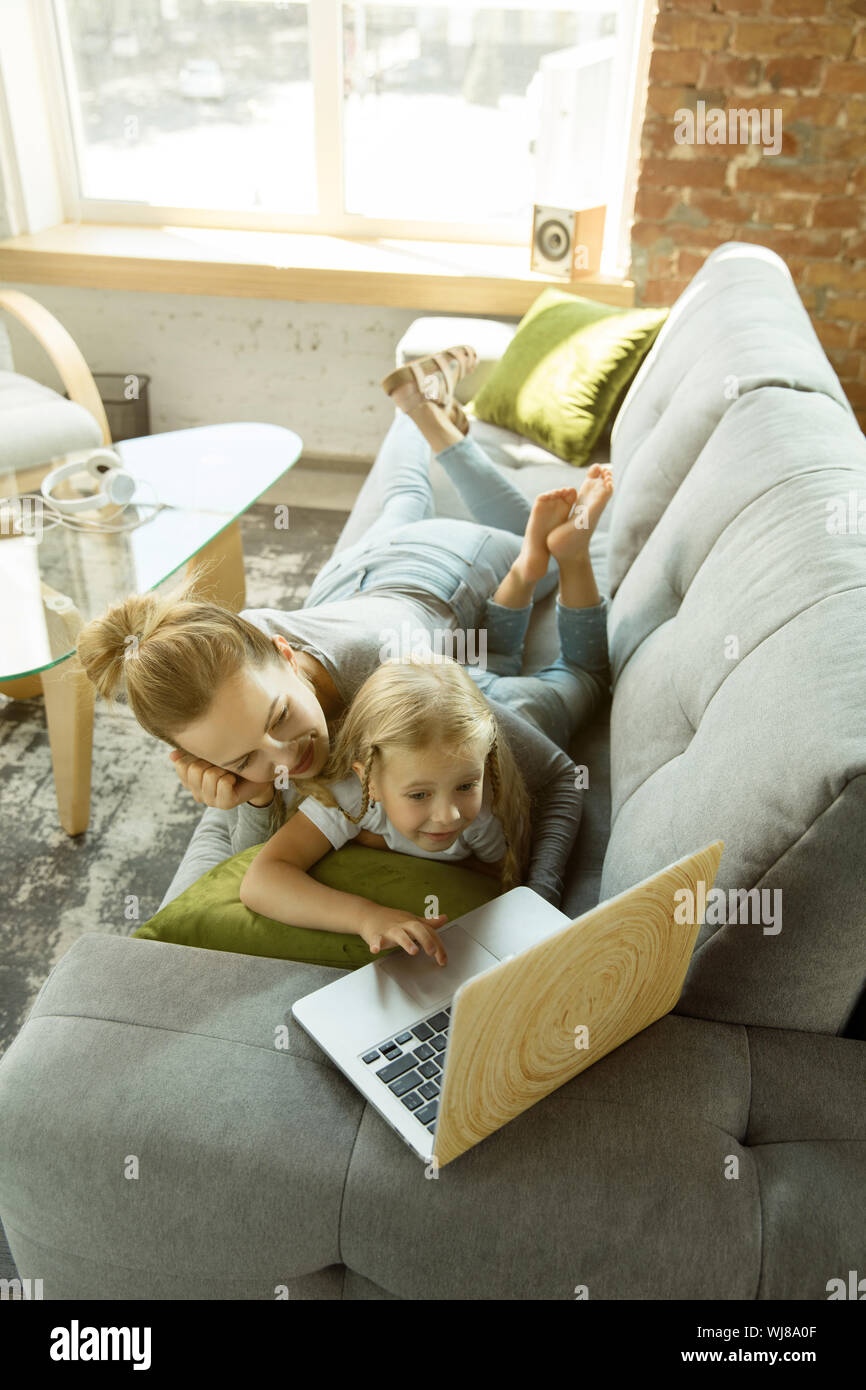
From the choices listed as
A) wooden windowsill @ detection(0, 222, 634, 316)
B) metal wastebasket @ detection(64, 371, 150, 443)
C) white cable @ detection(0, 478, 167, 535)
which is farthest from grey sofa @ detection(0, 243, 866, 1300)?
metal wastebasket @ detection(64, 371, 150, 443)

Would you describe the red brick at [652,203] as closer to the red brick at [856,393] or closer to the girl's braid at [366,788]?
the red brick at [856,393]

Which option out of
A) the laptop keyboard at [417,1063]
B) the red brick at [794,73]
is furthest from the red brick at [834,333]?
the laptop keyboard at [417,1063]

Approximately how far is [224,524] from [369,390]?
1.47 m

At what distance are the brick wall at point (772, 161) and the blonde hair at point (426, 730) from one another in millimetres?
2227

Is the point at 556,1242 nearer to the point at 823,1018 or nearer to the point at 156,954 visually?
the point at 823,1018

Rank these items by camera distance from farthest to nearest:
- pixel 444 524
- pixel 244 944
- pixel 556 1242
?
pixel 444 524, pixel 244 944, pixel 556 1242

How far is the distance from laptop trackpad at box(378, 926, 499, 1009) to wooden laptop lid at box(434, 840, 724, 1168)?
0.14 meters

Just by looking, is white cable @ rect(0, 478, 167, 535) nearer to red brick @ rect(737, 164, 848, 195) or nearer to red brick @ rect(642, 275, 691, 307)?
red brick @ rect(642, 275, 691, 307)

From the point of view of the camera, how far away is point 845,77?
2.63 m

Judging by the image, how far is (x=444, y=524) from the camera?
1861mm

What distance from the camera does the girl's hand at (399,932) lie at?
3.26ft

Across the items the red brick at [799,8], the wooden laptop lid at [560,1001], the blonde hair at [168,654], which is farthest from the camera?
the red brick at [799,8]

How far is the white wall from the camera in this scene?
11.1 feet
